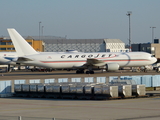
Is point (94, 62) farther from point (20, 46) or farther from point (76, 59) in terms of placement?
point (20, 46)

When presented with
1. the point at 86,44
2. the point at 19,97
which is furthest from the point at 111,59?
the point at 86,44

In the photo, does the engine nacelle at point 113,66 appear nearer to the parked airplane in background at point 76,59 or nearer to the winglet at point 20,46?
the parked airplane in background at point 76,59

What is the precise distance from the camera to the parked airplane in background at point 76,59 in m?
64.8

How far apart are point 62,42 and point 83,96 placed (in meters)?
138

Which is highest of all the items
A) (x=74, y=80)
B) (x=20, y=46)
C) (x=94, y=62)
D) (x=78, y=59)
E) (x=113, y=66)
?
(x=20, y=46)

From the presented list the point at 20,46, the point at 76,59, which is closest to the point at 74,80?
the point at 76,59

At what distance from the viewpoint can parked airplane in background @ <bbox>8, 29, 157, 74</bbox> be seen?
64.8 metres

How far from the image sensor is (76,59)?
2586 inches

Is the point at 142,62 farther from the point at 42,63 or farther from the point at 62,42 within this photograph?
the point at 62,42

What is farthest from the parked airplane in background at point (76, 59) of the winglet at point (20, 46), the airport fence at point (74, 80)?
the airport fence at point (74, 80)

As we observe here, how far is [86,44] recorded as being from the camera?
552 feet

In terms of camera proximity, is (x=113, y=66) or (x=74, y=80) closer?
(x=74, y=80)

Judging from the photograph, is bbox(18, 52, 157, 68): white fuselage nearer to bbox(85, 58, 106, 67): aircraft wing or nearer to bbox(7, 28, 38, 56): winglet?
bbox(85, 58, 106, 67): aircraft wing

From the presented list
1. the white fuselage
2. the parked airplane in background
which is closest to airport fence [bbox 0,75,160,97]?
the parked airplane in background
